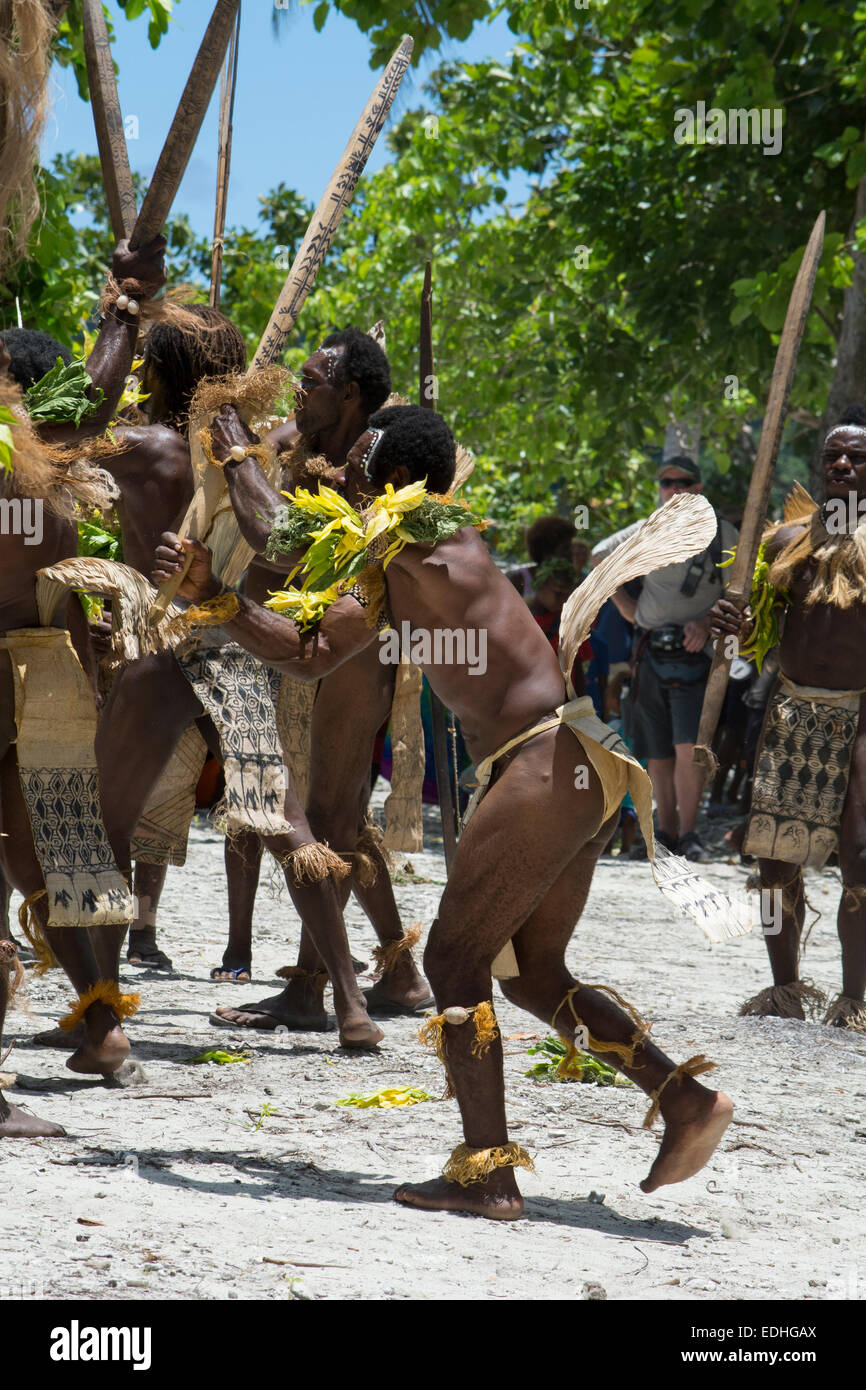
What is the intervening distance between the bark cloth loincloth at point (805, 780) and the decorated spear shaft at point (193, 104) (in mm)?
3073

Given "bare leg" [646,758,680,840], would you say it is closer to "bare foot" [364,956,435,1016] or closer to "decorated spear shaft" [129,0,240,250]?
"bare foot" [364,956,435,1016]

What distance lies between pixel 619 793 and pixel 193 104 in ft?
6.40

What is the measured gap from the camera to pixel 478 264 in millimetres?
13680

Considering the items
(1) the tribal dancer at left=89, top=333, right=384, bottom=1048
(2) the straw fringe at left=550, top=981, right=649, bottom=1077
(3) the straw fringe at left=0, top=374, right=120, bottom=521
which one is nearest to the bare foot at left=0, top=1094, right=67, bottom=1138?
(1) the tribal dancer at left=89, top=333, right=384, bottom=1048

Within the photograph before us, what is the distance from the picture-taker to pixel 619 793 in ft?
11.5

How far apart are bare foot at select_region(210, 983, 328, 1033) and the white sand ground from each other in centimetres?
8

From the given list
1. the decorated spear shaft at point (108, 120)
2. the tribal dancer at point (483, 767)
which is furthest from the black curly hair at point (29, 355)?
the tribal dancer at point (483, 767)

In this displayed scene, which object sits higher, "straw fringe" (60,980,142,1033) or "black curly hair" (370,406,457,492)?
"black curly hair" (370,406,457,492)

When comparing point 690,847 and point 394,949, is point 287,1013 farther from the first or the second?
point 690,847

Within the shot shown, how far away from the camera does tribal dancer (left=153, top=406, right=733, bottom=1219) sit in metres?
3.42

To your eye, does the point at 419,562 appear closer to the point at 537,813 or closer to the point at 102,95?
the point at 537,813

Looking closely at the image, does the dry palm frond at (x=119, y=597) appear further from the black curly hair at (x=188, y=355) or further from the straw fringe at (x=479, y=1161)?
the straw fringe at (x=479, y=1161)
